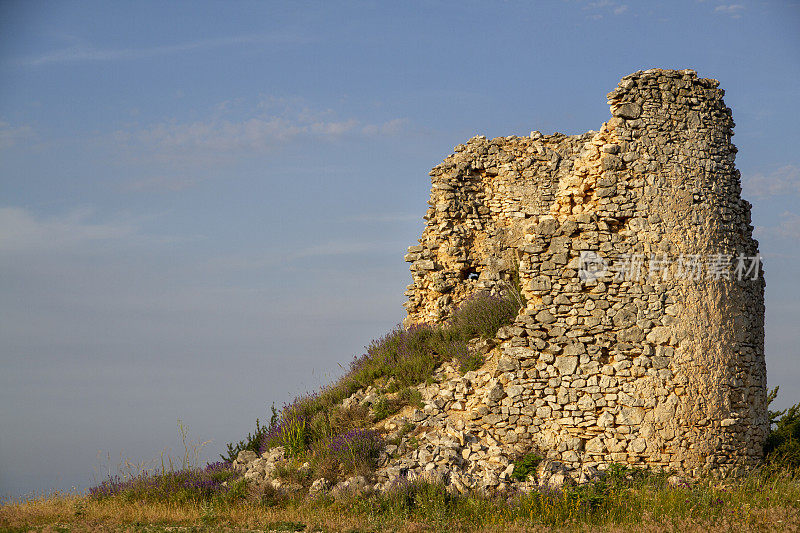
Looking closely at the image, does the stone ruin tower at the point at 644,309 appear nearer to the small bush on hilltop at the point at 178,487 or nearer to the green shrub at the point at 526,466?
the green shrub at the point at 526,466

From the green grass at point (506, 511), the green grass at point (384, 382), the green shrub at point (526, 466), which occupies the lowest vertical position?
the green grass at point (506, 511)

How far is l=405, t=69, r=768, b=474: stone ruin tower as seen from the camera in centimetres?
1170

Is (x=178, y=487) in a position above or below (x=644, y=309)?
below

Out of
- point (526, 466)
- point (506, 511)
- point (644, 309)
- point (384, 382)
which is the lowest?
point (506, 511)

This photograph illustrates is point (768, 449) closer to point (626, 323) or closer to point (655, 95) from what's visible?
point (626, 323)

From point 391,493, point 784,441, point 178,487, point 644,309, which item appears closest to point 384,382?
point 391,493

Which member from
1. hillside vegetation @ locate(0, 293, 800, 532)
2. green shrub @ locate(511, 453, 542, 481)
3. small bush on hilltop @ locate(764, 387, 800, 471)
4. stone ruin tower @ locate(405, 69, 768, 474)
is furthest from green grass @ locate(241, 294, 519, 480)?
small bush on hilltop @ locate(764, 387, 800, 471)

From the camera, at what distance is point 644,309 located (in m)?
12.0

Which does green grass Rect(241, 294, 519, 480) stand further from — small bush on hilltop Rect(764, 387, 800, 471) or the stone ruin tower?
small bush on hilltop Rect(764, 387, 800, 471)

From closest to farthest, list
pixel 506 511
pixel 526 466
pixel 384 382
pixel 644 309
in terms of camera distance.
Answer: pixel 506 511 < pixel 526 466 < pixel 644 309 < pixel 384 382

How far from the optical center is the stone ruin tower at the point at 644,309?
38.4ft

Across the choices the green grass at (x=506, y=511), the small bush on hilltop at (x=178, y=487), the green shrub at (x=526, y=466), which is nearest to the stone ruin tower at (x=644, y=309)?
the green shrub at (x=526, y=466)

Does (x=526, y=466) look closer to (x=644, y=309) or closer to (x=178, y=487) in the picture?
(x=644, y=309)

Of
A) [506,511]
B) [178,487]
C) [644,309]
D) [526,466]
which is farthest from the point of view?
[178,487]
